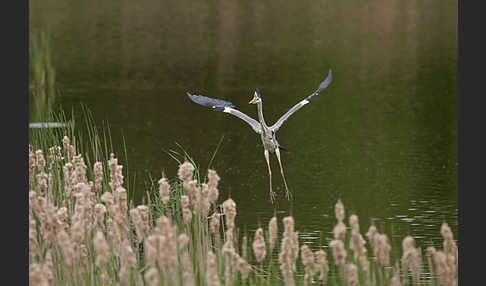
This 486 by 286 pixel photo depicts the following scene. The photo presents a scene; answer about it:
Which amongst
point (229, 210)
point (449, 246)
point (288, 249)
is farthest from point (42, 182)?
point (449, 246)

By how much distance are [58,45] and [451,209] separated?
71.9ft

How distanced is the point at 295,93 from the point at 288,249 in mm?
15621

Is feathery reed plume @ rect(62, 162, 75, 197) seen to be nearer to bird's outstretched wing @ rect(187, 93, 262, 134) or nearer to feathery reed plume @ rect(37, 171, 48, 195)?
feathery reed plume @ rect(37, 171, 48, 195)

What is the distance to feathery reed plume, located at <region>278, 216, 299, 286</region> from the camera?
5.56 metres

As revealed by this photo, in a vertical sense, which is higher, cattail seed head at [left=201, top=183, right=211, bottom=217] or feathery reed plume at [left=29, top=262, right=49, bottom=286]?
cattail seed head at [left=201, top=183, right=211, bottom=217]

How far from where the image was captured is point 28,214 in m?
6.81

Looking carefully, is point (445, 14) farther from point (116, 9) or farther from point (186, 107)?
point (186, 107)

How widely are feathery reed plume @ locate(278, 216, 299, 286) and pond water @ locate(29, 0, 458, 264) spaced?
2.34 meters

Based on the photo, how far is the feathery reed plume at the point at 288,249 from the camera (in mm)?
5562

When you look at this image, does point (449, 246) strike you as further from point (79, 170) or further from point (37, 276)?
point (79, 170)

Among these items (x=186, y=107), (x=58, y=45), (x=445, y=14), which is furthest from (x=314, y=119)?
(x=445, y=14)

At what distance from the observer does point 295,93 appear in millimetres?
21172

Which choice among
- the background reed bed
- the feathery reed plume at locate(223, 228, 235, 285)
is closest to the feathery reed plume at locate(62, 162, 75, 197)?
the background reed bed

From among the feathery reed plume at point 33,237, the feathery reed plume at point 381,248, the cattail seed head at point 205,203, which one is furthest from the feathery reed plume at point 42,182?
the feathery reed plume at point 381,248
